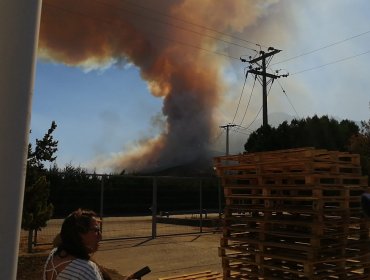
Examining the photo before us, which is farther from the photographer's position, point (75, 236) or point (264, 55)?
point (264, 55)

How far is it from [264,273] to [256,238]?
563mm

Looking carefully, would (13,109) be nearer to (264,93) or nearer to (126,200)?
(126,200)

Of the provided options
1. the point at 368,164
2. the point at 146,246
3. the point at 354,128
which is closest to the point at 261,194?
the point at 146,246

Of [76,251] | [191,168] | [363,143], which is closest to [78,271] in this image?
[76,251]

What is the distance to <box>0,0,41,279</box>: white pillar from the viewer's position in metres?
3.13

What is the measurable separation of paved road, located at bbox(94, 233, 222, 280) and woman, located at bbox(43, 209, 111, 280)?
5.94 metres

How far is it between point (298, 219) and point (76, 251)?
430 cm

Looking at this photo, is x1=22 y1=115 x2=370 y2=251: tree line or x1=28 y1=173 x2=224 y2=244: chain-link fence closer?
x1=22 y1=115 x2=370 y2=251: tree line

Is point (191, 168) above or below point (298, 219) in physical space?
above

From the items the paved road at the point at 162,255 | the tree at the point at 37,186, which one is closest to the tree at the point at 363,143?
the paved road at the point at 162,255

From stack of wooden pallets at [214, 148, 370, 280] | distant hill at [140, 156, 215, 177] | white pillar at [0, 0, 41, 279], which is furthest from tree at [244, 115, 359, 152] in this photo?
distant hill at [140, 156, 215, 177]

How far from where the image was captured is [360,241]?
656 cm

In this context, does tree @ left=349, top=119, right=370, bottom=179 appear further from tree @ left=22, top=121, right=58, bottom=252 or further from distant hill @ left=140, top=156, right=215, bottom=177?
distant hill @ left=140, top=156, right=215, bottom=177

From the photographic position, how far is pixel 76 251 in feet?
9.10
